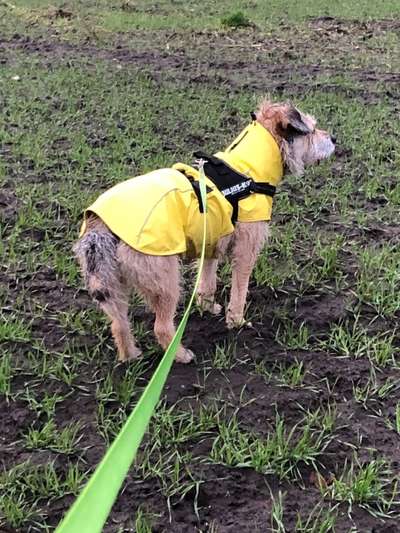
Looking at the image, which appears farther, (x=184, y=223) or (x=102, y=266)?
(x=184, y=223)

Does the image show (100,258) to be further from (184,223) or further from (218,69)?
(218,69)

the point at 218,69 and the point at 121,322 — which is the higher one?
the point at 121,322

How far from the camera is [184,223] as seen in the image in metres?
3.59

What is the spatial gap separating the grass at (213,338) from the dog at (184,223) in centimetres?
35

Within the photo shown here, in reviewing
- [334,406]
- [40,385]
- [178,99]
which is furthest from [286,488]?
[178,99]

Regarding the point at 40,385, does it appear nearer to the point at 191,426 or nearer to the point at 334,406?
the point at 191,426

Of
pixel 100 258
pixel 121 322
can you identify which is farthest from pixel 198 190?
pixel 121 322

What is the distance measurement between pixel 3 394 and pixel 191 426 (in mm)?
1059

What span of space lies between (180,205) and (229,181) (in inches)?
18.7

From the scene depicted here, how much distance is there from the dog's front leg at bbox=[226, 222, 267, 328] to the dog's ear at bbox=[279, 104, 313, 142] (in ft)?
2.08

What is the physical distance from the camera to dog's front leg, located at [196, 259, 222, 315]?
436 cm

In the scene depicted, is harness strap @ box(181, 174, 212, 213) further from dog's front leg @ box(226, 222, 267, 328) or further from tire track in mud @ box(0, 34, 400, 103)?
tire track in mud @ box(0, 34, 400, 103)

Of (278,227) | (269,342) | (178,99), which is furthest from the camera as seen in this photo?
(178,99)

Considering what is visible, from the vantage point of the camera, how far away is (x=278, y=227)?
5.39m
